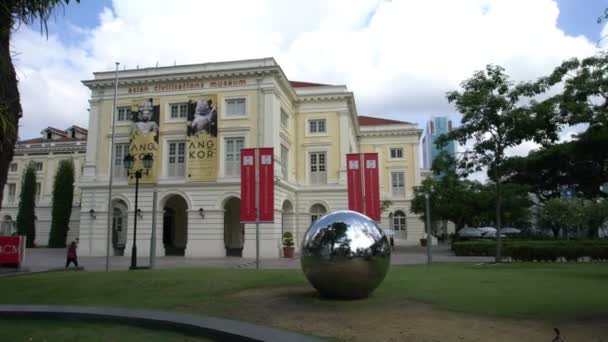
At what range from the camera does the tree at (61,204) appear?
4838cm

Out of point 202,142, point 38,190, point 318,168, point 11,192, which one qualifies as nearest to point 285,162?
point 318,168

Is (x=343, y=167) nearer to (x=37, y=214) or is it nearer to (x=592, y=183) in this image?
(x=592, y=183)

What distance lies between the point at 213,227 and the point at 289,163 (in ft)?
27.8

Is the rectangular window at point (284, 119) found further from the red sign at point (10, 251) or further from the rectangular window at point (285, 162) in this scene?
the red sign at point (10, 251)

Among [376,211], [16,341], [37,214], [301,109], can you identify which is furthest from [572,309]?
[37,214]

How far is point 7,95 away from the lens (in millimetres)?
6789

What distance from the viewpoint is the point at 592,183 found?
39438 millimetres

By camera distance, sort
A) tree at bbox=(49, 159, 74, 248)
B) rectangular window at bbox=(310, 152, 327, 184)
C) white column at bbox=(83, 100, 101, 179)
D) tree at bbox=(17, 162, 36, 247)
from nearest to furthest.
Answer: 1. white column at bbox=(83, 100, 101, 179)
2. rectangular window at bbox=(310, 152, 327, 184)
3. tree at bbox=(49, 159, 74, 248)
4. tree at bbox=(17, 162, 36, 247)

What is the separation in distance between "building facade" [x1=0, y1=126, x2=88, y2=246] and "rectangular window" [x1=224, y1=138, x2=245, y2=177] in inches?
1205

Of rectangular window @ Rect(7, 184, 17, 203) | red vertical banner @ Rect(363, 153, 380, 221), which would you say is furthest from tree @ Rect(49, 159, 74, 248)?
red vertical banner @ Rect(363, 153, 380, 221)

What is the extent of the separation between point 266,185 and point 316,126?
1758cm

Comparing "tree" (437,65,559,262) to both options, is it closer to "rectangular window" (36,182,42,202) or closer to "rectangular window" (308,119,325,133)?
"rectangular window" (308,119,325,133)

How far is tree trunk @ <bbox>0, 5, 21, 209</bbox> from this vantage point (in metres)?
6.53

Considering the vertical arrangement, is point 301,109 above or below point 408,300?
above
